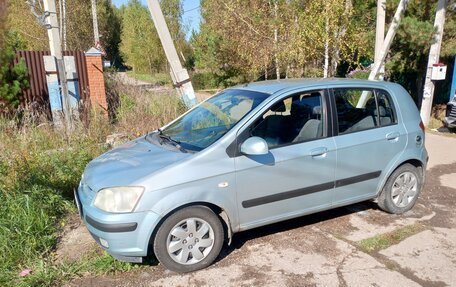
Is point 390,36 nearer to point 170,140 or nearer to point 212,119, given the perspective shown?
point 212,119

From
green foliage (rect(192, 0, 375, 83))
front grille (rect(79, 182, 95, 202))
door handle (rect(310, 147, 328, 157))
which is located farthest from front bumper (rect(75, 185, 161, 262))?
green foliage (rect(192, 0, 375, 83))

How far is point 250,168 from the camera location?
3.32 meters

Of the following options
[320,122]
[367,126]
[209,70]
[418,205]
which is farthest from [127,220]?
[209,70]

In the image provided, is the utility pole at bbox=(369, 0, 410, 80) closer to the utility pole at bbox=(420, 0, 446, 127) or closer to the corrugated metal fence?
the utility pole at bbox=(420, 0, 446, 127)

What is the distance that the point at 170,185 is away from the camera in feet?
9.89

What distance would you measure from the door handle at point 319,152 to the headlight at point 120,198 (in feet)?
5.51

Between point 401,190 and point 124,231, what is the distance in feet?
10.7

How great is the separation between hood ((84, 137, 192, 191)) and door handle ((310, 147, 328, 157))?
1241 mm

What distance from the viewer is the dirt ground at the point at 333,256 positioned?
10.3 ft

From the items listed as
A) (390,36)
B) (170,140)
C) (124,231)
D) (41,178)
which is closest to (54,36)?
(41,178)

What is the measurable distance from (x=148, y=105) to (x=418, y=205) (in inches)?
229

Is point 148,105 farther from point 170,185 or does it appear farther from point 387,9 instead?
point 387,9

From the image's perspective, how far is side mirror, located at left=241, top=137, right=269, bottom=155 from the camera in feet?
10.3

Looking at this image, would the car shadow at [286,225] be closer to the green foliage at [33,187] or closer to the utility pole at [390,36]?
the green foliage at [33,187]
